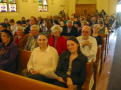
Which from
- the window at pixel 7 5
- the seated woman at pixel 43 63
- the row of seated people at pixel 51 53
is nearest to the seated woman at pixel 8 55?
the row of seated people at pixel 51 53

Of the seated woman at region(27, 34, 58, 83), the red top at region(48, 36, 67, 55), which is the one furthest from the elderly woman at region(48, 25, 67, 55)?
the seated woman at region(27, 34, 58, 83)

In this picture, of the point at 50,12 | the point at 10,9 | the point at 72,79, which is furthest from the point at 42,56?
the point at 50,12

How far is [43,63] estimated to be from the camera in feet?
9.53

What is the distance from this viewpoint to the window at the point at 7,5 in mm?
9023

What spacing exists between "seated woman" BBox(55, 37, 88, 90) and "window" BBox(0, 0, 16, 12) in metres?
6.96

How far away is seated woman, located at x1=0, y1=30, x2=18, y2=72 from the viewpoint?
316 centimetres

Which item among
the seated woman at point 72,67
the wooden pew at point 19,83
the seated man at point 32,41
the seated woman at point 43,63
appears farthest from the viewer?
the seated man at point 32,41

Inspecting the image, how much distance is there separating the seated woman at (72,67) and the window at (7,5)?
696 centimetres

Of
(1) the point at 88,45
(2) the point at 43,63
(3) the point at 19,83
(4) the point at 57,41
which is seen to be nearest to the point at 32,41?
(4) the point at 57,41

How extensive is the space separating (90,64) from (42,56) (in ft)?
2.42

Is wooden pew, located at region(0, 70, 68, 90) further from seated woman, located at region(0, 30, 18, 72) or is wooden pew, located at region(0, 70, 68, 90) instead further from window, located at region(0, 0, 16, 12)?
window, located at region(0, 0, 16, 12)

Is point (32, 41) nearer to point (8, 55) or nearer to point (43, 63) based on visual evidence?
point (8, 55)

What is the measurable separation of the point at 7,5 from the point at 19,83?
776 cm

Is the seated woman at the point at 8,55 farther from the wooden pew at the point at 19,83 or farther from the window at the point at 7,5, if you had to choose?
the window at the point at 7,5
